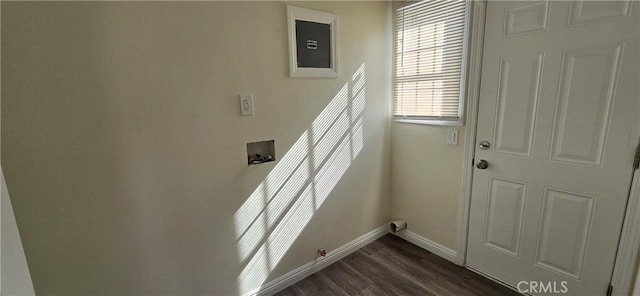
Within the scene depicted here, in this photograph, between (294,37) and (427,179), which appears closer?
(294,37)

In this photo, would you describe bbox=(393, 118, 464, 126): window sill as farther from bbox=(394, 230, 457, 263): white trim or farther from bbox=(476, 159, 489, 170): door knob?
bbox=(394, 230, 457, 263): white trim

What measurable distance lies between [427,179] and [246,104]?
5.19 ft

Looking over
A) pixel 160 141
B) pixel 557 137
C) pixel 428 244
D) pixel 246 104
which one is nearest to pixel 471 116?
pixel 557 137

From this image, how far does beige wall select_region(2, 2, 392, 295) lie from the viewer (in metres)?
1.08

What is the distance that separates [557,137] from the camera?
1.56 meters

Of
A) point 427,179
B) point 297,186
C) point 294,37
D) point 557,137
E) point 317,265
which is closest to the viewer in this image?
point 557,137

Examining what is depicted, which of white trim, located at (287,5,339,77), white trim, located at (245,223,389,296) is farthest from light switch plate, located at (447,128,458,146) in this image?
white trim, located at (245,223,389,296)

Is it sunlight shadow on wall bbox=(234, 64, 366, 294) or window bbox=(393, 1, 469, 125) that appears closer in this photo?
sunlight shadow on wall bbox=(234, 64, 366, 294)

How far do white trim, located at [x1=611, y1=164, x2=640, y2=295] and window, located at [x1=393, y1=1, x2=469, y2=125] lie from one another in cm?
93

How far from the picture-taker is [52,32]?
1.05 meters

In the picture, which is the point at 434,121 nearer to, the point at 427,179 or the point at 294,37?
the point at 427,179

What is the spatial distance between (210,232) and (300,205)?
0.62 meters

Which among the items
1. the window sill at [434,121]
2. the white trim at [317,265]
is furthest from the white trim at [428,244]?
the window sill at [434,121]

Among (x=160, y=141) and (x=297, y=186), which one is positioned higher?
(x=160, y=141)
